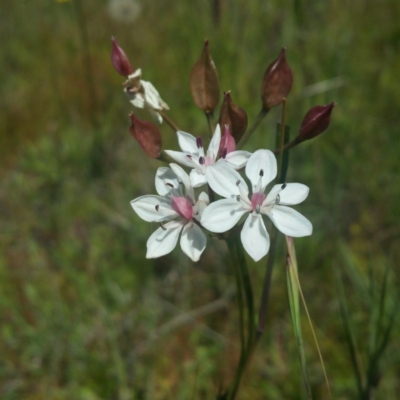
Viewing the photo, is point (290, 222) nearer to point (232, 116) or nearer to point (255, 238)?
point (255, 238)

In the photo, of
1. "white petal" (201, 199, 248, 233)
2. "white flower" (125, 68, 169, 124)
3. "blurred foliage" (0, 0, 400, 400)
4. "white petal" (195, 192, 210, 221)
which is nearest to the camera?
"white petal" (201, 199, 248, 233)

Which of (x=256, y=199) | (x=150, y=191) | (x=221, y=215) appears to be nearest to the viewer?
(x=221, y=215)

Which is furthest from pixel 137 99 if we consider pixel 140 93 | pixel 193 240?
pixel 193 240

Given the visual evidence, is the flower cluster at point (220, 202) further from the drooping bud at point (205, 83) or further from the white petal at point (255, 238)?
the drooping bud at point (205, 83)

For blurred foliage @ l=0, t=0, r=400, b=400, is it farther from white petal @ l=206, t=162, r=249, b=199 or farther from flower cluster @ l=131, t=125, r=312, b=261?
white petal @ l=206, t=162, r=249, b=199

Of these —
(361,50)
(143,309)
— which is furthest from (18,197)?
(361,50)

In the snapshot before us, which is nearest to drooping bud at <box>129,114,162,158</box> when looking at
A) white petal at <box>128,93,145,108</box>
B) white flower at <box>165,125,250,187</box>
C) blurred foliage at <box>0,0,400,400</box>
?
white flower at <box>165,125,250,187</box>
